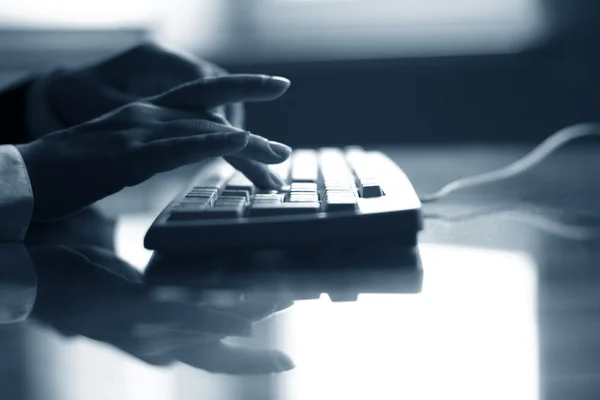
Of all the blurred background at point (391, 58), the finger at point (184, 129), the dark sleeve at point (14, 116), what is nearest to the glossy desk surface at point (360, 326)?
the finger at point (184, 129)

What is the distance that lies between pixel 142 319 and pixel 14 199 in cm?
29

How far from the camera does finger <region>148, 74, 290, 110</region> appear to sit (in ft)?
2.24

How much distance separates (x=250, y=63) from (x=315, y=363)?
4.25 feet

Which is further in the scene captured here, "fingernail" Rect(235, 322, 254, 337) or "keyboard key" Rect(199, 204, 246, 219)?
"keyboard key" Rect(199, 204, 246, 219)

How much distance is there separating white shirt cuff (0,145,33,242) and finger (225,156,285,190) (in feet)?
0.61

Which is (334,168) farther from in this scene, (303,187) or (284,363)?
(284,363)

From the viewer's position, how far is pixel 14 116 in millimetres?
1114

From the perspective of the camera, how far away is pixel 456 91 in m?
1.52

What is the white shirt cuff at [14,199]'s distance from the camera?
64 cm

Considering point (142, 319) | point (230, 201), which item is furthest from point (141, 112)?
point (142, 319)

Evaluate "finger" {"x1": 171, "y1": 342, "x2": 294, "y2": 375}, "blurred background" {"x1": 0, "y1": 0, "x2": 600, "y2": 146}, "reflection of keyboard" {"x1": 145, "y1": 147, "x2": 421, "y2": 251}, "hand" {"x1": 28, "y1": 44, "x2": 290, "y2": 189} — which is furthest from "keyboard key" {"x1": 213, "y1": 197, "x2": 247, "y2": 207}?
"blurred background" {"x1": 0, "y1": 0, "x2": 600, "y2": 146}

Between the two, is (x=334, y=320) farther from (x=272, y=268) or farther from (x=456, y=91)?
(x=456, y=91)

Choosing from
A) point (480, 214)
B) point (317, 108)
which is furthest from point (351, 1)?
point (480, 214)

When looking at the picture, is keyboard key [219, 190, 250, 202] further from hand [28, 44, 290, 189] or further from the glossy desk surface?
hand [28, 44, 290, 189]
